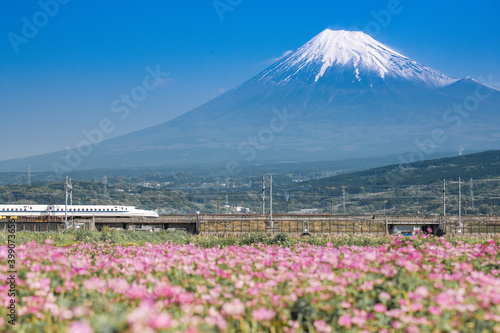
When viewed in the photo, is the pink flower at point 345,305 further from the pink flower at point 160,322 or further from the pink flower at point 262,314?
the pink flower at point 160,322

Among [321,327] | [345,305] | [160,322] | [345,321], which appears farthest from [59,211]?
[160,322]

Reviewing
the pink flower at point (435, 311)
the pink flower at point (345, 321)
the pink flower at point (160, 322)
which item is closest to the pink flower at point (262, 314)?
the pink flower at point (345, 321)

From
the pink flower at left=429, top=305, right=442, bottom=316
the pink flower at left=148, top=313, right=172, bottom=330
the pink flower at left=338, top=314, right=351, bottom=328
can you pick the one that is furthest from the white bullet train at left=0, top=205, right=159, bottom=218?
the pink flower at left=148, top=313, right=172, bottom=330

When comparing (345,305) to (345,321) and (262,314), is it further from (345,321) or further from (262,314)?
(262,314)

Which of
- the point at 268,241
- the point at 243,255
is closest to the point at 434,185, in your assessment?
the point at 268,241

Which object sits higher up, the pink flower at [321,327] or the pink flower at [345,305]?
the pink flower at [345,305]

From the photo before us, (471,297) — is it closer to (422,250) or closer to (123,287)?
(422,250)

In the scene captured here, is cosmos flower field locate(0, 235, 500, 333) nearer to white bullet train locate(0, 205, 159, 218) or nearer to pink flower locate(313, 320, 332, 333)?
pink flower locate(313, 320, 332, 333)

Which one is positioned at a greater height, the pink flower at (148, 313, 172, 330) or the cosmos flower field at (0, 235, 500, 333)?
the pink flower at (148, 313, 172, 330)

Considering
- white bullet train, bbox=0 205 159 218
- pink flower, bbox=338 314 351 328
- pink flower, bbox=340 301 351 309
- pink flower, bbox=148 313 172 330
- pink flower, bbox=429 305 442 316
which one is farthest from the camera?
white bullet train, bbox=0 205 159 218

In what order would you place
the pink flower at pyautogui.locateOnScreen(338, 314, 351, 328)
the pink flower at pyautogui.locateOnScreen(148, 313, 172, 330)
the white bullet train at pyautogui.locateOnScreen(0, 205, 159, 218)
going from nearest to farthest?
1. the pink flower at pyautogui.locateOnScreen(148, 313, 172, 330)
2. the pink flower at pyautogui.locateOnScreen(338, 314, 351, 328)
3. the white bullet train at pyautogui.locateOnScreen(0, 205, 159, 218)
